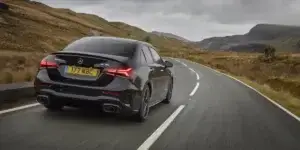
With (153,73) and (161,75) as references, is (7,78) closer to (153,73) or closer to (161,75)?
(161,75)

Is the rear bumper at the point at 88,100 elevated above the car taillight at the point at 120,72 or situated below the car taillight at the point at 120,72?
below

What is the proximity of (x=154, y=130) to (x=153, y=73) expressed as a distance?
1.89 meters

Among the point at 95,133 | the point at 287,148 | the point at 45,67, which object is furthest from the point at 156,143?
the point at 45,67

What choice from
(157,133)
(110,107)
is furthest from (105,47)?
(157,133)

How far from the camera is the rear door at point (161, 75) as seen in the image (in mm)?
10007

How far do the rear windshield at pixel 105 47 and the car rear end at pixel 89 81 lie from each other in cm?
49

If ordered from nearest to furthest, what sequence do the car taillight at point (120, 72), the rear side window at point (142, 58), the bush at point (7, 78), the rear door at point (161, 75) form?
the car taillight at point (120, 72), the rear side window at point (142, 58), the rear door at point (161, 75), the bush at point (7, 78)

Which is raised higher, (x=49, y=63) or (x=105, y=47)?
(x=105, y=47)

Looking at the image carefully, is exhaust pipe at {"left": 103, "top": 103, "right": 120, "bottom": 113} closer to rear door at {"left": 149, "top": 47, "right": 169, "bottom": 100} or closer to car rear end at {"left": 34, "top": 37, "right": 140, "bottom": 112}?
car rear end at {"left": 34, "top": 37, "right": 140, "bottom": 112}

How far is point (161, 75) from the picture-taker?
10.2 metres

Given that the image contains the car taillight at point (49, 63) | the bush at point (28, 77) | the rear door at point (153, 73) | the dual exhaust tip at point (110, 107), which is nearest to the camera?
the dual exhaust tip at point (110, 107)

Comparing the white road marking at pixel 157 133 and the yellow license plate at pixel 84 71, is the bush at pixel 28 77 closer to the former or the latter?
the white road marking at pixel 157 133

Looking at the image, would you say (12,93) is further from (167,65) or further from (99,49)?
(167,65)

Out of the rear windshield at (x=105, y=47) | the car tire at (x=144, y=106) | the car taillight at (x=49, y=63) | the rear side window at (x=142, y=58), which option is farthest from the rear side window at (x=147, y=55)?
the car taillight at (x=49, y=63)
